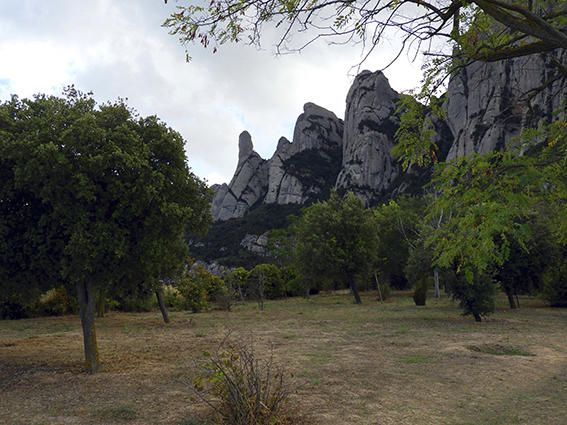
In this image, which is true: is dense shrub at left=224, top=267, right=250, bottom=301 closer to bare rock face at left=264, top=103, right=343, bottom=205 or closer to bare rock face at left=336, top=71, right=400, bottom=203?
bare rock face at left=336, top=71, right=400, bottom=203

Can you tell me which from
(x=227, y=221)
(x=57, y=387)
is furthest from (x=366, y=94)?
(x=57, y=387)

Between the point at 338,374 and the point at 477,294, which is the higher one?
the point at 477,294

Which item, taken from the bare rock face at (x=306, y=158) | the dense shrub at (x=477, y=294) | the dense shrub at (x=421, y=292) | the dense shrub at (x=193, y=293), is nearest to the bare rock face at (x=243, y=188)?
the bare rock face at (x=306, y=158)

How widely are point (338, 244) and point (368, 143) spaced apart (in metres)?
70.6

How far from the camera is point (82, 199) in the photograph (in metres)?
10.2

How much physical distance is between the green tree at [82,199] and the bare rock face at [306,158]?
322 feet

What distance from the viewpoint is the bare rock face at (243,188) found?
12262 cm

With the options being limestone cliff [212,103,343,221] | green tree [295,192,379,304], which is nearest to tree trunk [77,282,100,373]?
green tree [295,192,379,304]

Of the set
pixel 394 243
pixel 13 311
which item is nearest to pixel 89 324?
pixel 13 311

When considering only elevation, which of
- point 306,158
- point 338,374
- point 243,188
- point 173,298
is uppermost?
point 306,158

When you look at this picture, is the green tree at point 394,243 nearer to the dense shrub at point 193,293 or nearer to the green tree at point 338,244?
the green tree at point 338,244

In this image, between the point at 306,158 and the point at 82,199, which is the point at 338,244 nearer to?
the point at 82,199

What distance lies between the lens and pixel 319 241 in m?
34.5

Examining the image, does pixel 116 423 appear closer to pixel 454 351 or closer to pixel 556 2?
pixel 556 2
